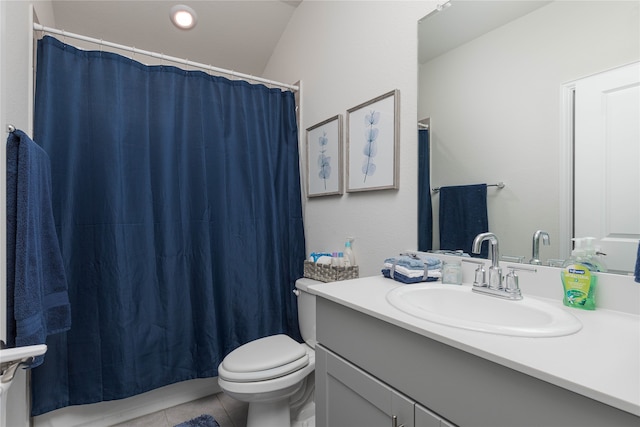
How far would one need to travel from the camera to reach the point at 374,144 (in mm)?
1531

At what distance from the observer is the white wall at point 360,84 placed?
1.37 m

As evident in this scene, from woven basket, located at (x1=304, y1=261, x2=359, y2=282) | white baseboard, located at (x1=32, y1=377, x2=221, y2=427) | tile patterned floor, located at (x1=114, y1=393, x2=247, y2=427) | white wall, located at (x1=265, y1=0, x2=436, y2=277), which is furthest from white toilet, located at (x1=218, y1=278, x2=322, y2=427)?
white baseboard, located at (x1=32, y1=377, x2=221, y2=427)

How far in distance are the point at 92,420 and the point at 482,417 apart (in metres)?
1.98

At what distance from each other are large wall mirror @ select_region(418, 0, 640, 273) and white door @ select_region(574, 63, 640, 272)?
0.01m

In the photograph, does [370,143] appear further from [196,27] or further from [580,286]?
[196,27]

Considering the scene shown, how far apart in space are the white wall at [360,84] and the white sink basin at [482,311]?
1.06ft

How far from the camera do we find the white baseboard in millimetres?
1572

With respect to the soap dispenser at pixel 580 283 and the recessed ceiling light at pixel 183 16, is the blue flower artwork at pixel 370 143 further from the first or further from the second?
the recessed ceiling light at pixel 183 16

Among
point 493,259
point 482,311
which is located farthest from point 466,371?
point 493,259

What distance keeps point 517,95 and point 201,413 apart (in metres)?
2.19

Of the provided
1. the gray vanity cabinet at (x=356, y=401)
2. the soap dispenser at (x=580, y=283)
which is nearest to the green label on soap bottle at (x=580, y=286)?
the soap dispenser at (x=580, y=283)

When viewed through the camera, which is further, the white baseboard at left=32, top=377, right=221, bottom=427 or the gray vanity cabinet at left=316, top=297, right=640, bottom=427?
the white baseboard at left=32, top=377, right=221, bottom=427

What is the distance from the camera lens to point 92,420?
1.64 meters

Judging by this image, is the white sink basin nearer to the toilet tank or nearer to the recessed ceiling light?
the toilet tank
